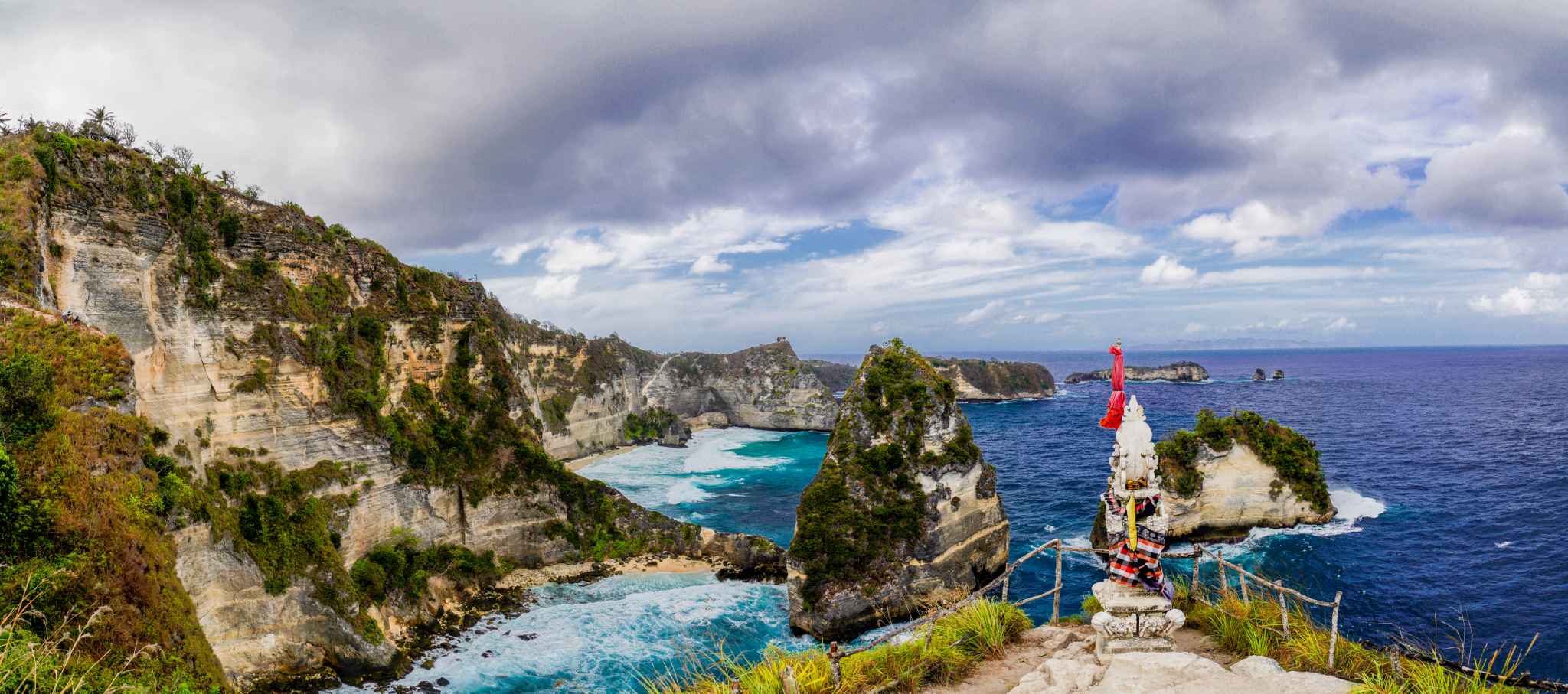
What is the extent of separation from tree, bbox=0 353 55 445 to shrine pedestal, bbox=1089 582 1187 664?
63.3 ft

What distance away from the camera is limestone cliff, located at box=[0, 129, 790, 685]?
17219 mm

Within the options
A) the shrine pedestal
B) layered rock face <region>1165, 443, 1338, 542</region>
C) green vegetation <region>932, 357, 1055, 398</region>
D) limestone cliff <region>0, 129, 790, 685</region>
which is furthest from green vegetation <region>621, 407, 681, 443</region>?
the shrine pedestal

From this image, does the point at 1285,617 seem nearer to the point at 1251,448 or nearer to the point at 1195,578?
the point at 1195,578

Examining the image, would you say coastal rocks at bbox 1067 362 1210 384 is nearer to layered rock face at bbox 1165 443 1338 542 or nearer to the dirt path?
layered rock face at bbox 1165 443 1338 542

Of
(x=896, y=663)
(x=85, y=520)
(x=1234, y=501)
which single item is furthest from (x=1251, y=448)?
(x=85, y=520)

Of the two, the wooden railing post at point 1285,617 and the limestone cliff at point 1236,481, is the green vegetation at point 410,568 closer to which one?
the wooden railing post at point 1285,617

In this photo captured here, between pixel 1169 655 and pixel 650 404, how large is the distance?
72.5 metres

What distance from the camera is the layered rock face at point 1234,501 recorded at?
3038 cm

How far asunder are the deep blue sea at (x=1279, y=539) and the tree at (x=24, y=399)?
12.6 meters

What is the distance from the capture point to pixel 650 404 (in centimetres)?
7738

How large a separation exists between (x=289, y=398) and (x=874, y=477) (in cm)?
2111

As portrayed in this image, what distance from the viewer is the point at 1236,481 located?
1212 inches

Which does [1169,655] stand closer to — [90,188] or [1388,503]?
[90,188]

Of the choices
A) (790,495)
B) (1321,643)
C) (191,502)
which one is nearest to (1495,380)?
(790,495)
